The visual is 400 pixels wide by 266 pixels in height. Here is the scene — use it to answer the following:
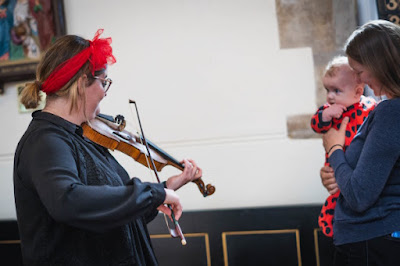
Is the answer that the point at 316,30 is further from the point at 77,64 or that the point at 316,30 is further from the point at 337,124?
the point at 77,64

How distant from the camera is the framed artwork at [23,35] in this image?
11.4 ft

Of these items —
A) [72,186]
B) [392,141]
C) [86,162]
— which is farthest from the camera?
[86,162]

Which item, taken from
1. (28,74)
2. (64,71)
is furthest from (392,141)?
(28,74)

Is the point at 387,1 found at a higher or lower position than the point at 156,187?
higher

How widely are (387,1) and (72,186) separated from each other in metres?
2.13

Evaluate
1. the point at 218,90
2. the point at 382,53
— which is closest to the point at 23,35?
the point at 218,90

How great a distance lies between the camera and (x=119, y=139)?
6.55ft

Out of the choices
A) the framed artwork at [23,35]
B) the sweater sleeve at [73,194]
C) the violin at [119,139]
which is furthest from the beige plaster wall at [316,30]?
the sweater sleeve at [73,194]

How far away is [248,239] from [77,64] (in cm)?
187

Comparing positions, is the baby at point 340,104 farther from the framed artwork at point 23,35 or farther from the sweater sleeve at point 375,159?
the framed artwork at point 23,35

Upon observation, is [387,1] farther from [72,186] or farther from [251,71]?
[72,186]

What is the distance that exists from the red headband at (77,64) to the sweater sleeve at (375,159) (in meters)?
0.97

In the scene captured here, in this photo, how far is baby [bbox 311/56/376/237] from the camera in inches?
81.0

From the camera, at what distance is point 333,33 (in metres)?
3.14
